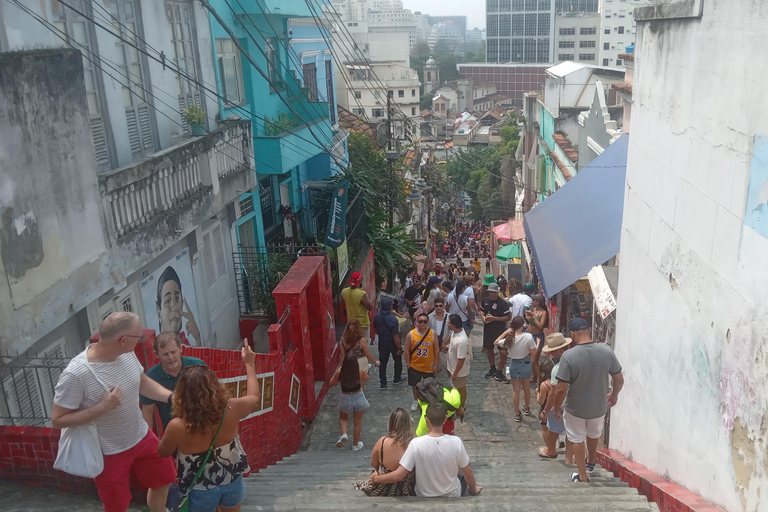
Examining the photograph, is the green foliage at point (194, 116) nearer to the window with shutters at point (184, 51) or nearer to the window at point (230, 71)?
the window with shutters at point (184, 51)

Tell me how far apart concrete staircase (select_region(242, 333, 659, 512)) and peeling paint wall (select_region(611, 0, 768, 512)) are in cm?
73

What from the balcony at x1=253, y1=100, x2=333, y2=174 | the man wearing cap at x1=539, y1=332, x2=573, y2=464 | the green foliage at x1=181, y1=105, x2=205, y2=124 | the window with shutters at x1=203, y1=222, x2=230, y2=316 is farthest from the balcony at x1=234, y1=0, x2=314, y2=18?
the man wearing cap at x1=539, y1=332, x2=573, y2=464

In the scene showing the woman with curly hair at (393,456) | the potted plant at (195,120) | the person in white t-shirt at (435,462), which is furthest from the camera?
the potted plant at (195,120)

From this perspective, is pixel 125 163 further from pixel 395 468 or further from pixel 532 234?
pixel 532 234

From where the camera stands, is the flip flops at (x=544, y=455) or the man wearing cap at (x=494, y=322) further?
the man wearing cap at (x=494, y=322)

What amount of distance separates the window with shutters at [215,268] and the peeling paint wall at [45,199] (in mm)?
3756

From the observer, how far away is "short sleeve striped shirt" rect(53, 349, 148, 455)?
373 cm

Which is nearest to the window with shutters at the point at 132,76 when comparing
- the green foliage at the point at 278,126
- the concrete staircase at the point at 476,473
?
the green foliage at the point at 278,126

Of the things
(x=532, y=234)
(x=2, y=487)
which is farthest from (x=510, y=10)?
(x=2, y=487)

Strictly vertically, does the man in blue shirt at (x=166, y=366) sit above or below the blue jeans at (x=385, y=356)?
above

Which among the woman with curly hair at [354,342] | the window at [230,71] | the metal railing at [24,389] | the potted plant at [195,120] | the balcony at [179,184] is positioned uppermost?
the window at [230,71]

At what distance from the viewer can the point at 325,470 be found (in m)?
6.65

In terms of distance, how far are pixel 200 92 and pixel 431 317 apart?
541 cm

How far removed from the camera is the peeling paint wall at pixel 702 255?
3871 millimetres
